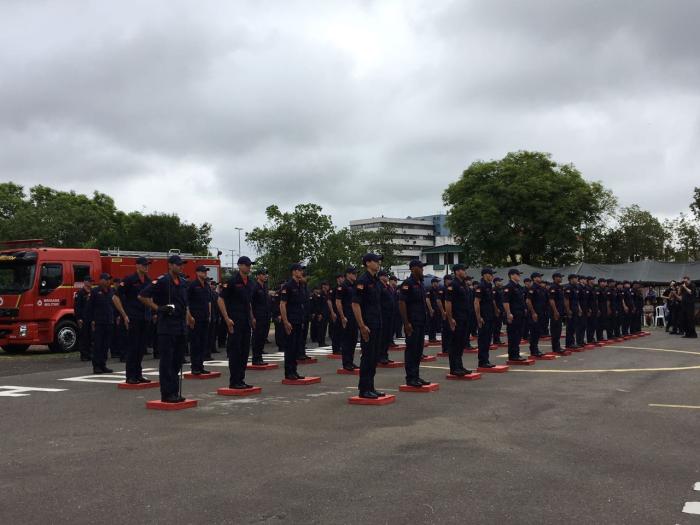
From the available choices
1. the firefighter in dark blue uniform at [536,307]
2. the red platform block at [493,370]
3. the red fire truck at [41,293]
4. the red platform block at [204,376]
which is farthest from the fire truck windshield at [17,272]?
the firefighter in dark blue uniform at [536,307]

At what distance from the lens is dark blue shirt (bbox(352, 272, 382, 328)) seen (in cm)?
1008

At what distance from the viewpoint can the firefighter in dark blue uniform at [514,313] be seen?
Answer: 14.9 metres

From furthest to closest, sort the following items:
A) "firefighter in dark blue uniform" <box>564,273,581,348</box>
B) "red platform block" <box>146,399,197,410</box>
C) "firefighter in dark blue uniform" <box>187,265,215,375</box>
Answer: "firefighter in dark blue uniform" <box>564,273,581,348</box> → "firefighter in dark blue uniform" <box>187,265,215,375</box> → "red platform block" <box>146,399,197,410</box>

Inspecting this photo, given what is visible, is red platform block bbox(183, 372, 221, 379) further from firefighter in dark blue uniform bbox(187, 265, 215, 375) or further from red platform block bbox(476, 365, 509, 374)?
red platform block bbox(476, 365, 509, 374)

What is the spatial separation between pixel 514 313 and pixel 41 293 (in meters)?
A: 12.8

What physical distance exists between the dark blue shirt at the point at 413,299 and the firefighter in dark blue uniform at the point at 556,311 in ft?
20.4

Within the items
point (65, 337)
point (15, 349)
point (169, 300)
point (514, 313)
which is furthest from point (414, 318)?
point (15, 349)

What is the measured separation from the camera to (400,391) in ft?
35.3

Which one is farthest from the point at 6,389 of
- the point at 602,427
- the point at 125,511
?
the point at 602,427

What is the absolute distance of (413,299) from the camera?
11.3m

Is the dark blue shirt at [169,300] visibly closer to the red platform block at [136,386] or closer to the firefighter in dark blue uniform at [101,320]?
the red platform block at [136,386]

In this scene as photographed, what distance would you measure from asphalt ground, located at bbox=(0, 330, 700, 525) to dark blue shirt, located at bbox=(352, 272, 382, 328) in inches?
49.4

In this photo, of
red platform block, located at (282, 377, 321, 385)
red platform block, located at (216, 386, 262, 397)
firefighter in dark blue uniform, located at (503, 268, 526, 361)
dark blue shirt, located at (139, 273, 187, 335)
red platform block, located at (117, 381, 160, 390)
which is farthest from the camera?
firefighter in dark blue uniform, located at (503, 268, 526, 361)

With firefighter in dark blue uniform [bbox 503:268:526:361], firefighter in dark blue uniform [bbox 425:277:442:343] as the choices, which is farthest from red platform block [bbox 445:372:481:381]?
firefighter in dark blue uniform [bbox 503:268:526:361]
